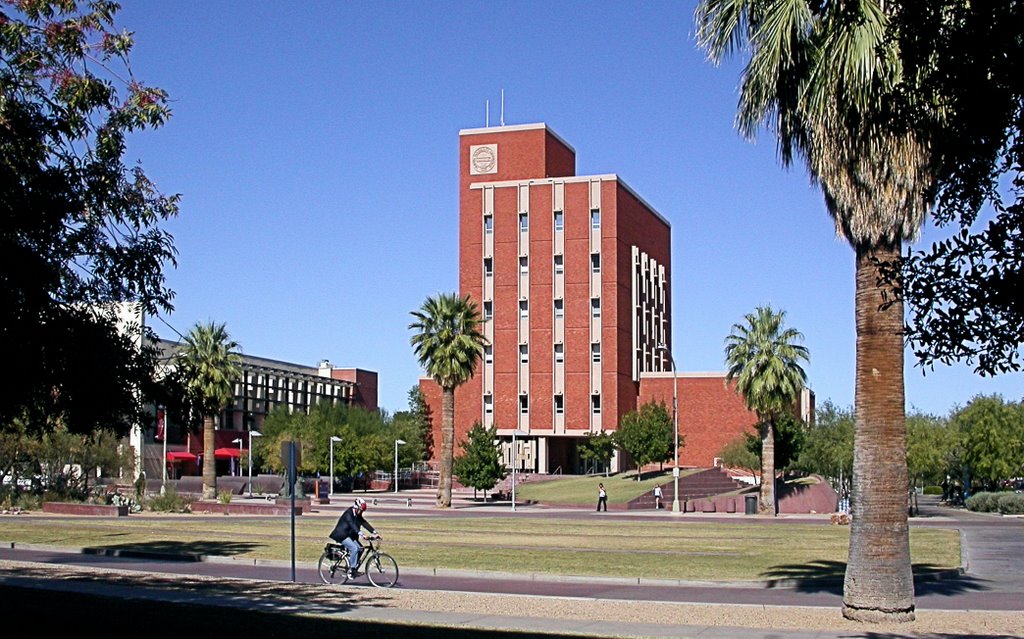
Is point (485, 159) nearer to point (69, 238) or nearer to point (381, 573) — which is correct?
point (381, 573)

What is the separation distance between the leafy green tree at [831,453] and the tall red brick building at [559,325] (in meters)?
18.8

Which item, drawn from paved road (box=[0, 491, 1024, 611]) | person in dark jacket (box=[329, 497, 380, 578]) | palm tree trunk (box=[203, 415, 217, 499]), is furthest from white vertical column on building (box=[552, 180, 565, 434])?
person in dark jacket (box=[329, 497, 380, 578])

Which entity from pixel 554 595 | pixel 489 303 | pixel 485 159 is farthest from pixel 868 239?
pixel 485 159

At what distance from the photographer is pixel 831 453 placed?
82562 mm

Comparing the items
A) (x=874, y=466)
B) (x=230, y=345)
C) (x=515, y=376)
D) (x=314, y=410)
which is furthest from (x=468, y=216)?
(x=874, y=466)

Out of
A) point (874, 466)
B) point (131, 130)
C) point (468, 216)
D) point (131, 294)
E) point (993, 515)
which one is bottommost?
point (993, 515)

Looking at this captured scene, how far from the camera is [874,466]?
18438 mm

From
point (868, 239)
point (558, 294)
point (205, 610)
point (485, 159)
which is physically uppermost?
point (485, 159)

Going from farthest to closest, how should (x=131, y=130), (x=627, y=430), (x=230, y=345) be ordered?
1. (x=627, y=430)
2. (x=230, y=345)
3. (x=131, y=130)

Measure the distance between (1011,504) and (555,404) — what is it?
48.4 meters

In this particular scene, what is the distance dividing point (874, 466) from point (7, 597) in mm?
13673

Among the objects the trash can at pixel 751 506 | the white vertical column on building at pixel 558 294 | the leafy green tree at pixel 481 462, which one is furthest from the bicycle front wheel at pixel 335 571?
the white vertical column on building at pixel 558 294

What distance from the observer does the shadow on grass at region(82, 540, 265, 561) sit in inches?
1210

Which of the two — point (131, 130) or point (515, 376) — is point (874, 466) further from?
point (515, 376)
